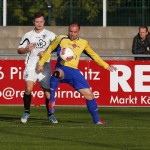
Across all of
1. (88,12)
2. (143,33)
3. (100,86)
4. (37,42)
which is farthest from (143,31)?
(88,12)

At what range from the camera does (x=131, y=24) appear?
3438 cm

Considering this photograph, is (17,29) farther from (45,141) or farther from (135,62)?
(45,141)

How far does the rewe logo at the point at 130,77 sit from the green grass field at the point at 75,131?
1542 mm

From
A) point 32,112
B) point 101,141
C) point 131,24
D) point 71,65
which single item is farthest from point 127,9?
point 101,141

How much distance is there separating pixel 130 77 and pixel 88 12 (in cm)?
1072

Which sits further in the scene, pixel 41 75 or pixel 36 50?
pixel 41 75

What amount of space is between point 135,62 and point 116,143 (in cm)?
897

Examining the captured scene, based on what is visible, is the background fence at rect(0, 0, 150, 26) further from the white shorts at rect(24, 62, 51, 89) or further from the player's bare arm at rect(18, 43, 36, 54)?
the player's bare arm at rect(18, 43, 36, 54)

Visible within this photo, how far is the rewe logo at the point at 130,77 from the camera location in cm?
2380

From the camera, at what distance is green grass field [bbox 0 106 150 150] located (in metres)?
14.7

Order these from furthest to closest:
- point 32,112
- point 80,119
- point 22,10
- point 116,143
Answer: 1. point 22,10
2. point 32,112
3. point 80,119
4. point 116,143

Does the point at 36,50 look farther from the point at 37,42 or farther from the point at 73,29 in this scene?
the point at 73,29

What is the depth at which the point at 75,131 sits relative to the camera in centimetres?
1698

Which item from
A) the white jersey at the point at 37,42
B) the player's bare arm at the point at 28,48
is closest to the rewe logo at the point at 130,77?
the white jersey at the point at 37,42
